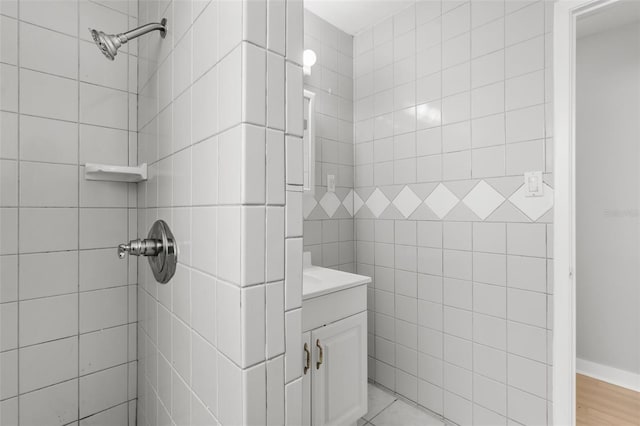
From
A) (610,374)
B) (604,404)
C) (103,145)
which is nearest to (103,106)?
(103,145)

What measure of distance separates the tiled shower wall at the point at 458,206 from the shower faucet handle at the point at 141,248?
4.67ft

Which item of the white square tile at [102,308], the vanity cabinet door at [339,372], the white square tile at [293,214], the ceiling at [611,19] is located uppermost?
the ceiling at [611,19]

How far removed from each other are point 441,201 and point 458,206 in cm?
10

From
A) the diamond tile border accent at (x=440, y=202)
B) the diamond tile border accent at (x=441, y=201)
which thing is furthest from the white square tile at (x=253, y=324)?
the diamond tile border accent at (x=441, y=201)

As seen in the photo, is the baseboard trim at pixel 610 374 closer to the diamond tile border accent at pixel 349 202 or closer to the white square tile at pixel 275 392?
the diamond tile border accent at pixel 349 202

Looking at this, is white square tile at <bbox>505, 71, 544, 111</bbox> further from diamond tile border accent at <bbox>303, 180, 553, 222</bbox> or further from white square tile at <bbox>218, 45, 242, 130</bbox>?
white square tile at <bbox>218, 45, 242, 130</bbox>

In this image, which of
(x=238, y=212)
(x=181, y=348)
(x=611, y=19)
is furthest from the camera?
(x=611, y=19)

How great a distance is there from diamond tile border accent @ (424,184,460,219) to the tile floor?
1.14 metres

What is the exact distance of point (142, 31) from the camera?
818 mm

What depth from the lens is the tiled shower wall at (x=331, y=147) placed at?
1916mm

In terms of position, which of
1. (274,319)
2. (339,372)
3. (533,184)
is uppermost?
(533,184)

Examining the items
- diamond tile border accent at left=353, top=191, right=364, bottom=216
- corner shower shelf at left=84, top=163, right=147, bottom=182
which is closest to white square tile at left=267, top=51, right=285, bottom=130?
corner shower shelf at left=84, top=163, right=147, bottom=182

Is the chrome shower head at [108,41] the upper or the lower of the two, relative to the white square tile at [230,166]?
upper

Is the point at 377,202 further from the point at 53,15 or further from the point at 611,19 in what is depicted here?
the point at 611,19
